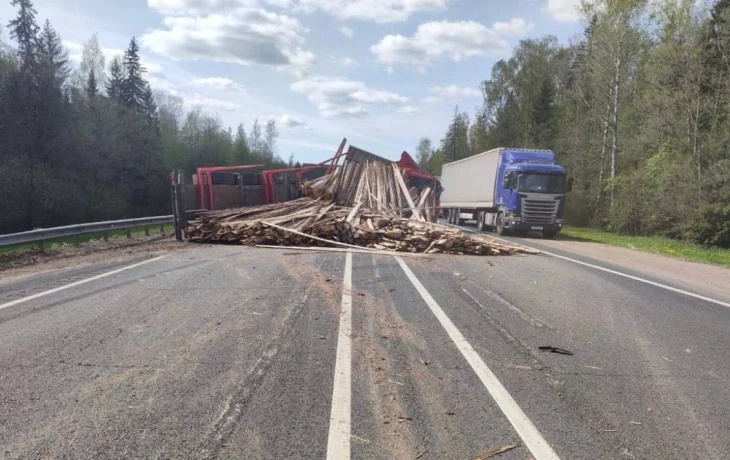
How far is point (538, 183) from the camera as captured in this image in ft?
72.2

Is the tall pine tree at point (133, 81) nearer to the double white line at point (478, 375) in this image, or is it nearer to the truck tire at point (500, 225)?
the truck tire at point (500, 225)

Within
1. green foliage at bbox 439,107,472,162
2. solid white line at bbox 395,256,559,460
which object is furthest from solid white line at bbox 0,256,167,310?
green foliage at bbox 439,107,472,162

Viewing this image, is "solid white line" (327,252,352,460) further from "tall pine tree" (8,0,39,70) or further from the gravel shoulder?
"tall pine tree" (8,0,39,70)

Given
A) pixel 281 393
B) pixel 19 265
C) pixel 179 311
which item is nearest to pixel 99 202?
pixel 19 265

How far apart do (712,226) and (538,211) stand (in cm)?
664

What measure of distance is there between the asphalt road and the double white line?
0.7 inches

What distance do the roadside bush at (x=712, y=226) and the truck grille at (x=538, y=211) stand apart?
18.6 ft

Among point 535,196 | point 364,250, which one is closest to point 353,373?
point 364,250

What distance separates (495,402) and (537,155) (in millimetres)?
21344

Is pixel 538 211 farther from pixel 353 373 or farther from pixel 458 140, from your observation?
pixel 458 140

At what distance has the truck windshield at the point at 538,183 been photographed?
21922 millimetres

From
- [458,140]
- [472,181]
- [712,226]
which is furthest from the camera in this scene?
[458,140]

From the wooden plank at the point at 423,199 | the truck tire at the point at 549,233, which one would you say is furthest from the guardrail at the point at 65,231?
the truck tire at the point at 549,233

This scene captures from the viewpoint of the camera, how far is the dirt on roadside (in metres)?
11.0
